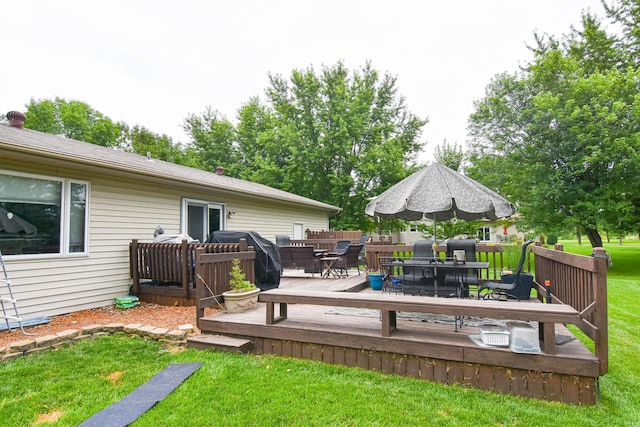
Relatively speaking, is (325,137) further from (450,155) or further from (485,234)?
(485,234)

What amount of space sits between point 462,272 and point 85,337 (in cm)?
538

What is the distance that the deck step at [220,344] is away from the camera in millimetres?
3809

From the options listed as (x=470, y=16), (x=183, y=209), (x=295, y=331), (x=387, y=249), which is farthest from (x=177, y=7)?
(x=295, y=331)

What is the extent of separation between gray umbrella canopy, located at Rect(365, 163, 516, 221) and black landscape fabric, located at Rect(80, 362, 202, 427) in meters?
3.24

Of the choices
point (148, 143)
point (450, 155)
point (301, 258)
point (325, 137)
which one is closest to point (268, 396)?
point (301, 258)

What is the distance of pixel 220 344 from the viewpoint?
386cm

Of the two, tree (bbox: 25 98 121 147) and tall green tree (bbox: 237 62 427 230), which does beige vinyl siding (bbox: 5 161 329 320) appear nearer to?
tall green tree (bbox: 237 62 427 230)

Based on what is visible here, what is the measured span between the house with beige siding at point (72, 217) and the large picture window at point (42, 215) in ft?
0.04

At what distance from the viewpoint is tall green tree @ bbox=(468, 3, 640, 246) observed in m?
12.4

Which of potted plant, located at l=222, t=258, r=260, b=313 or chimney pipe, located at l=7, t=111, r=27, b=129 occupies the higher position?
chimney pipe, located at l=7, t=111, r=27, b=129

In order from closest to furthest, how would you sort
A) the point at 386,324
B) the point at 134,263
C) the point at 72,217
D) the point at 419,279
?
the point at 386,324, the point at 419,279, the point at 72,217, the point at 134,263

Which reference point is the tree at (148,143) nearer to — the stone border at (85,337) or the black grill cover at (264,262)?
the black grill cover at (264,262)

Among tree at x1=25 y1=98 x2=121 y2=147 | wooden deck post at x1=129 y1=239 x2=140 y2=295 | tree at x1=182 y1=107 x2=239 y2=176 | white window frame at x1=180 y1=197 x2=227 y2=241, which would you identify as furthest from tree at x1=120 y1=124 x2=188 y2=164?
wooden deck post at x1=129 y1=239 x2=140 y2=295

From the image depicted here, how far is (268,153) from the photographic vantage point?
23719mm
